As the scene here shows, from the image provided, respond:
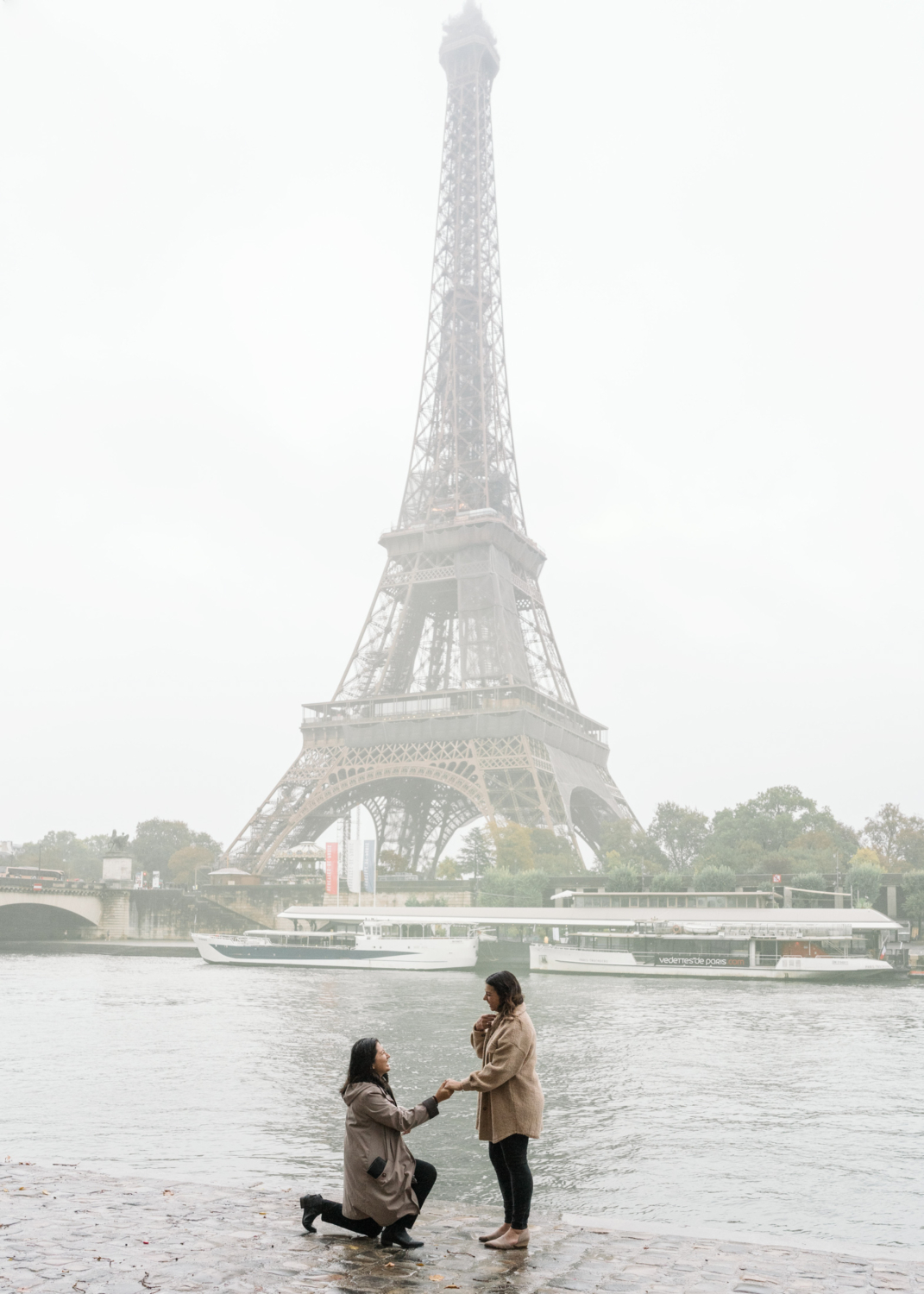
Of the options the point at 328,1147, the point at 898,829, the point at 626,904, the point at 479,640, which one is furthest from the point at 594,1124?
the point at 898,829

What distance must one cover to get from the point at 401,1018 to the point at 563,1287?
23881 mm

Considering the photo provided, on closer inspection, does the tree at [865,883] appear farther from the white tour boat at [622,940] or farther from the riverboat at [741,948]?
the riverboat at [741,948]

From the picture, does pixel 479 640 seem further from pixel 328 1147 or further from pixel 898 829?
pixel 328 1147

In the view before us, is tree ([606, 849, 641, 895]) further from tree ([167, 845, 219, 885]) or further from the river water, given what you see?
tree ([167, 845, 219, 885])

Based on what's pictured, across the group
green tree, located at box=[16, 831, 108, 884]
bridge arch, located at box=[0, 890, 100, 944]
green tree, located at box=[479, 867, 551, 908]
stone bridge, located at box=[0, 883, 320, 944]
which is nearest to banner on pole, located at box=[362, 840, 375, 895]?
stone bridge, located at box=[0, 883, 320, 944]

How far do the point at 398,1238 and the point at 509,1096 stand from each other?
48.7 inches

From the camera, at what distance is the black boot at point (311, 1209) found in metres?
7.93

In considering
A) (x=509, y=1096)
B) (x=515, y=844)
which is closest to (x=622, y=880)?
(x=515, y=844)

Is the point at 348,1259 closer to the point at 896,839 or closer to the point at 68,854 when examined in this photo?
the point at 896,839

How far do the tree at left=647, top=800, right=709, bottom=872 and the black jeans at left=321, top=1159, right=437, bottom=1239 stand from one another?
7746 cm

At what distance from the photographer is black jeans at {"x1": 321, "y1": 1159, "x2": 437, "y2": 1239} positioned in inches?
300

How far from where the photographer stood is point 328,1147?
1380cm

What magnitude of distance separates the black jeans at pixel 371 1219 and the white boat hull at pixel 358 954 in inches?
1879

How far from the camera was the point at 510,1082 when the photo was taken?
7.55 meters
